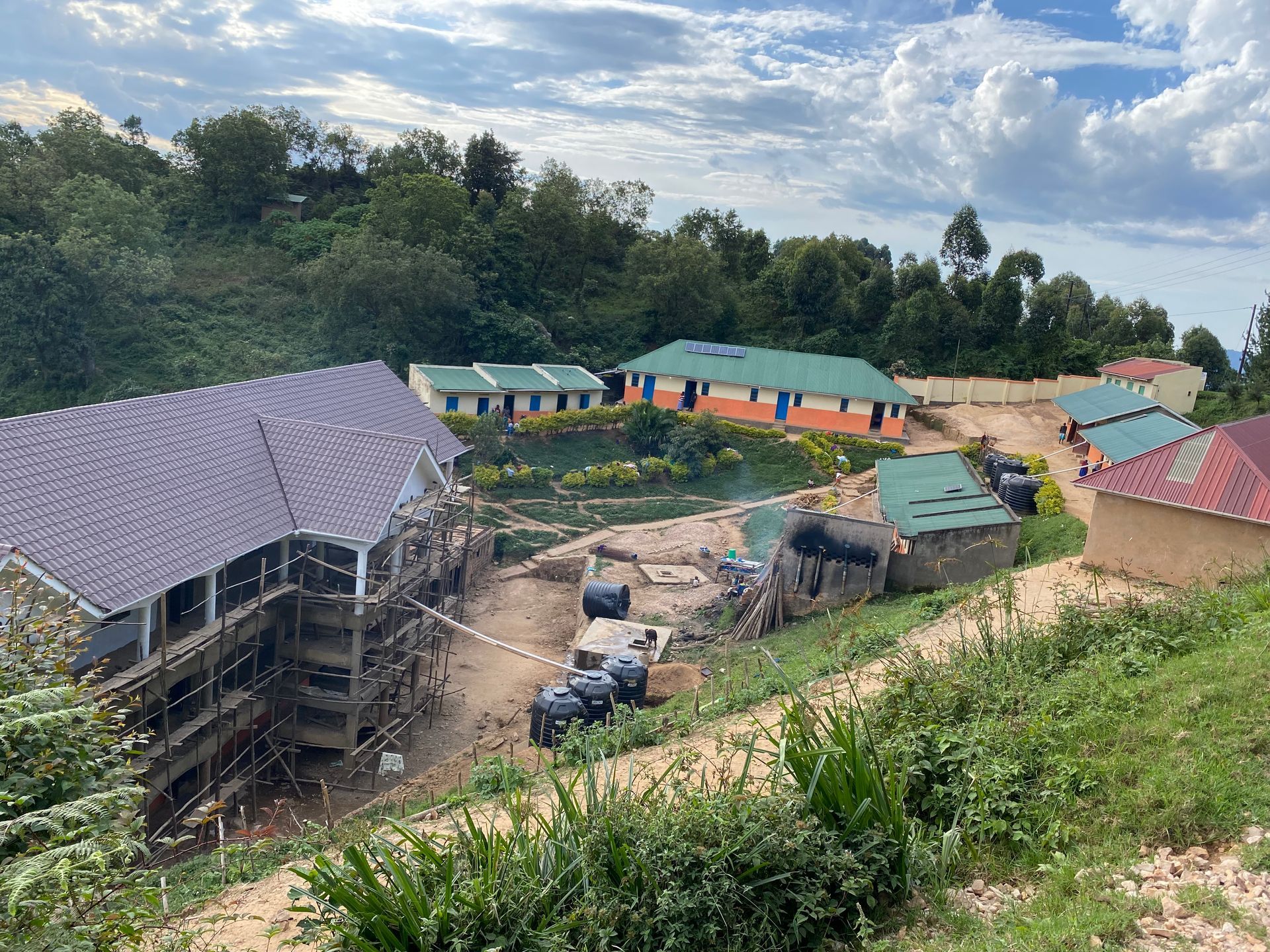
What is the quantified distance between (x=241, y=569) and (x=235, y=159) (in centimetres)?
4519

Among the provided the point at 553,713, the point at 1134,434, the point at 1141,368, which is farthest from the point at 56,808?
the point at 1141,368

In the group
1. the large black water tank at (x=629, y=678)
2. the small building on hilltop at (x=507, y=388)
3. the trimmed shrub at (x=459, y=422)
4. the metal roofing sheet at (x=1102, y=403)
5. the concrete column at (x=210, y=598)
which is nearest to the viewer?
the concrete column at (x=210, y=598)

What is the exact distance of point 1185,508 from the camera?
1742cm

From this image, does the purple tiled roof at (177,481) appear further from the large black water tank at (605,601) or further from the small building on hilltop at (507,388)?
the small building on hilltop at (507,388)

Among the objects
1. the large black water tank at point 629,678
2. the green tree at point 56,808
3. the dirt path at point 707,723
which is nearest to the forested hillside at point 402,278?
the dirt path at point 707,723

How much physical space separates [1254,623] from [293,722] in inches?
613

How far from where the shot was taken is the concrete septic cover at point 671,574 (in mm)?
26594

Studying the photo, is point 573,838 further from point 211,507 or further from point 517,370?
point 517,370

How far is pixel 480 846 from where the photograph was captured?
5629mm

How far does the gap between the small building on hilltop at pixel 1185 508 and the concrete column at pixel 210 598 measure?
1680 cm

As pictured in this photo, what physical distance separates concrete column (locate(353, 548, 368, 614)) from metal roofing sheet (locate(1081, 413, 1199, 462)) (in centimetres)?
2405

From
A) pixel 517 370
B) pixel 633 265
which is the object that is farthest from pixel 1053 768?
Result: pixel 633 265

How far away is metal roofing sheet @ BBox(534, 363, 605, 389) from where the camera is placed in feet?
136

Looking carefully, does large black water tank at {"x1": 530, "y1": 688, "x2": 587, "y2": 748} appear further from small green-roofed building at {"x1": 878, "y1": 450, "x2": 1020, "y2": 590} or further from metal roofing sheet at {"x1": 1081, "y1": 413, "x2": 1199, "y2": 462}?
metal roofing sheet at {"x1": 1081, "y1": 413, "x2": 1199, "y2": 462}
